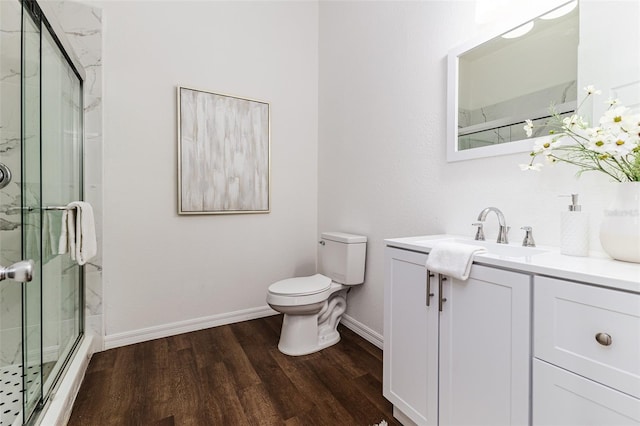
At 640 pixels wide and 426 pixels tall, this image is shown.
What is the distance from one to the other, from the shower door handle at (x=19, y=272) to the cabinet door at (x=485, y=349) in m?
1.26

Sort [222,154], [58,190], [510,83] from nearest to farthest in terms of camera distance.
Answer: [510,83]
[58,190]
[222,154]

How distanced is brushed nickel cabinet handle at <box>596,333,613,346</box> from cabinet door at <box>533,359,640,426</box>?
11 centimetres

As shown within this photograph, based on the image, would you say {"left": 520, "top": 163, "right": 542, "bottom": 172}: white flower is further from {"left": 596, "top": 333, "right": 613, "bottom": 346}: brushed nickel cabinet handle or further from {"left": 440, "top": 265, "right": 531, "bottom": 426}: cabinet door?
{"left": 596, "top": 333, "right": 613, "bottom": 346}: brushed nickel cabinet handle

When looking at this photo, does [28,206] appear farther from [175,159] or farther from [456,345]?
[456,345]

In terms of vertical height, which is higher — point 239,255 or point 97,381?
point 239,255

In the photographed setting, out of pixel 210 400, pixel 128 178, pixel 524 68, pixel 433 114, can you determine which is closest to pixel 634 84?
pixel 524 68

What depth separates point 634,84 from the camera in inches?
39.8

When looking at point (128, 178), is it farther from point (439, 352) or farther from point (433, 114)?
point (439, 352)

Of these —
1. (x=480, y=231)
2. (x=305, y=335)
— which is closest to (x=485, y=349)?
(x=480, y=231)

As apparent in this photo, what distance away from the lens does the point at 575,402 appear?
0.79 metres

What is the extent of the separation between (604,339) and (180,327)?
239cm

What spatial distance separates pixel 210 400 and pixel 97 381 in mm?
698

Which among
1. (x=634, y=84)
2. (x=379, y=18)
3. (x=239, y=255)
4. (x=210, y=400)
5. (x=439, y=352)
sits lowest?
(x=210, y=400)

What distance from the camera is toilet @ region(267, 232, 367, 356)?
1.95 m
